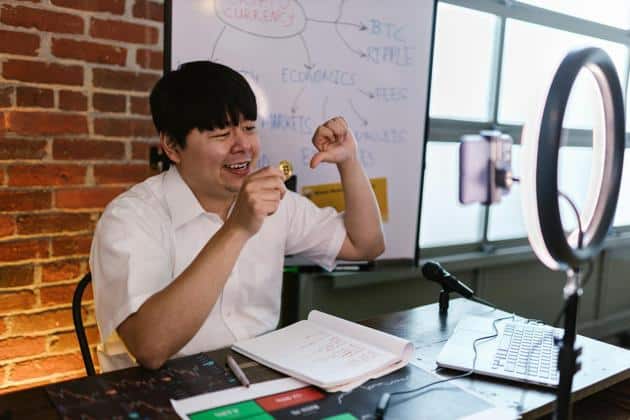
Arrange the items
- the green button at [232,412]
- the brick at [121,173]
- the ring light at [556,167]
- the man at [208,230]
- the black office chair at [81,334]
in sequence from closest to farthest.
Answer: the ring light at [556,167] → the green button at [232,412] → the man at [208,230] → the black office chair at [81,334] → the brick at [121,173]

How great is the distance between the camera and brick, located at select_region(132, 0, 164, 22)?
1.70m

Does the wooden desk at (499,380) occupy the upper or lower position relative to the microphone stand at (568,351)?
lower

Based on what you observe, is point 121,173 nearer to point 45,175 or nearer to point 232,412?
point 45,175

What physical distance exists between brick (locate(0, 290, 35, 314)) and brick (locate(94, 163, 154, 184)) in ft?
1.30

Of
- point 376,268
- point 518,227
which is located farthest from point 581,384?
point 518,227

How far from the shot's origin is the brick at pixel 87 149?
1.64 m

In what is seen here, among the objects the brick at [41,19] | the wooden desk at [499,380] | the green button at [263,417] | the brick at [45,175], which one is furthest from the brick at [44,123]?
the green button at [263,417]

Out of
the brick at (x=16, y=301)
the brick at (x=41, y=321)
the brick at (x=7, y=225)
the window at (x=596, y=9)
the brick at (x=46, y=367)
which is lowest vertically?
the brick at (x=46, y=367)

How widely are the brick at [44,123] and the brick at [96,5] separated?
32 cm

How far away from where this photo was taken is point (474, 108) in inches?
109

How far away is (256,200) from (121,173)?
840mm

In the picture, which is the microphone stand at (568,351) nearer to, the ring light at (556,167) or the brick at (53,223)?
the ring light at (556,167)

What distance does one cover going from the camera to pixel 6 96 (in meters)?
1.54

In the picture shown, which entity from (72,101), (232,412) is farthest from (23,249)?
(232,412)
